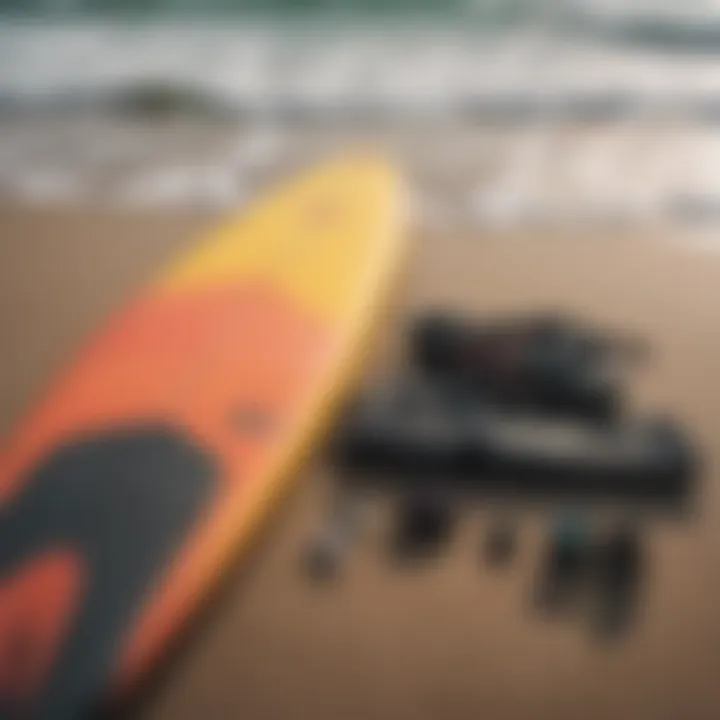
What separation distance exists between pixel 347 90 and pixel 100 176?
18cm

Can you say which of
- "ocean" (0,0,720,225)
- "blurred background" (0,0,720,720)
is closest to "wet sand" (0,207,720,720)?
"blurred background" (0,0,720,720)

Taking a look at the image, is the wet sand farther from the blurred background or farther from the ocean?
the ocean

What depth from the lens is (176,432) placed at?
1.78ft

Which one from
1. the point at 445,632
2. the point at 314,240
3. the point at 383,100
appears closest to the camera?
the point at 445,632

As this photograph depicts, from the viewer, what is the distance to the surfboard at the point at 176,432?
453mm

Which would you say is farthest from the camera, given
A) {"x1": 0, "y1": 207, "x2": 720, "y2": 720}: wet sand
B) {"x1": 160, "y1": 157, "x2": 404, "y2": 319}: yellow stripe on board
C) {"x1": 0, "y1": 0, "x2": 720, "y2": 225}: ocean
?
{"x1": 0, "y1": 0, "x2": 720, "y2": 225}: ocean

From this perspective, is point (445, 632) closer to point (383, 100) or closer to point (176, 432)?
point (176, 432)

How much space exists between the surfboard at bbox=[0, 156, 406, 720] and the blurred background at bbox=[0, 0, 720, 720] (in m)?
0.02

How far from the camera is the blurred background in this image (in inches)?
18.3

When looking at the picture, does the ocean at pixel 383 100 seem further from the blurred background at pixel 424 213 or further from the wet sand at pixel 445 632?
the wet sand at pixel 445 632

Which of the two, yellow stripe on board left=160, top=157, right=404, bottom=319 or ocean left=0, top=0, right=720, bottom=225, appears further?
ocean left=0, top=0, right=720, bottom=225

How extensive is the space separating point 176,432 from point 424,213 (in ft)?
0.87

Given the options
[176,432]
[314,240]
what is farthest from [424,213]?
[176,432]

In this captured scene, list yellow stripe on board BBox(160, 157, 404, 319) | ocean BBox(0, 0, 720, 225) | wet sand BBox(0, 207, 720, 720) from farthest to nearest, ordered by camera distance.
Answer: ocean BBox(0, 0, 720, 225) → yellow stripe on board BBox(160, 157, 404, 319) → wet sand BBox(0, 207, 720, 720)
